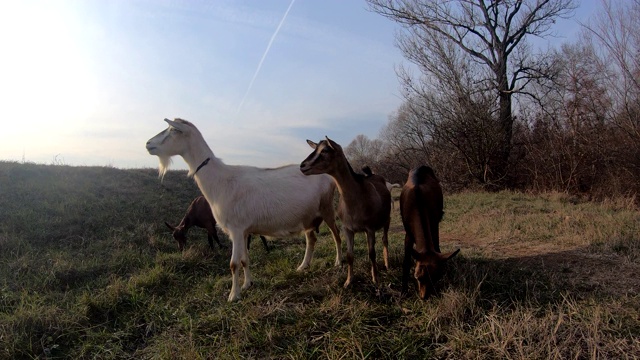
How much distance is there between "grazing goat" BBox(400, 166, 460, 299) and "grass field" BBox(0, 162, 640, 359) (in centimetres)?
21

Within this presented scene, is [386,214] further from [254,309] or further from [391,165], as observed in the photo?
[391,165]

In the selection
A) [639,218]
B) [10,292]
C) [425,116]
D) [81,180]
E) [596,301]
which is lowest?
[10,292]

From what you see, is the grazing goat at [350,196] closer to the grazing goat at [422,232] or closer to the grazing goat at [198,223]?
the grazing goat at [422,232]

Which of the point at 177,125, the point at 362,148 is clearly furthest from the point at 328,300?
the point at 362,148

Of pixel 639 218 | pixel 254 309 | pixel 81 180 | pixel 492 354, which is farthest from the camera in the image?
pixel 81 180

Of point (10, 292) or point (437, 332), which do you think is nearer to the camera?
point (437, 332)

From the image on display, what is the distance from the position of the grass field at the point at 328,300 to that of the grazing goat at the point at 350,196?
453 millimetres

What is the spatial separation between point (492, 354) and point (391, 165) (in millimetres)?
21461

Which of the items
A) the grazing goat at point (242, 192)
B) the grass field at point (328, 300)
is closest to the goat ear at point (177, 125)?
the grazing goat at point (242, 192)

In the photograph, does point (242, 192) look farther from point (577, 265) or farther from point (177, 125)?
point (577, 265)

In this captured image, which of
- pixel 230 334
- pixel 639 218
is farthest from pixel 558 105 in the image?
pixel 230 334

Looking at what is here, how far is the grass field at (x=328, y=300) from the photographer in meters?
3.20

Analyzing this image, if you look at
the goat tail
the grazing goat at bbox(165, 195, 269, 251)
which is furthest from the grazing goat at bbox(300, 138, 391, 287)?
the grazing goat at bbox(165, 195, 269, 251)

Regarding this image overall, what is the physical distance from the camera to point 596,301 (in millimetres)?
3631
